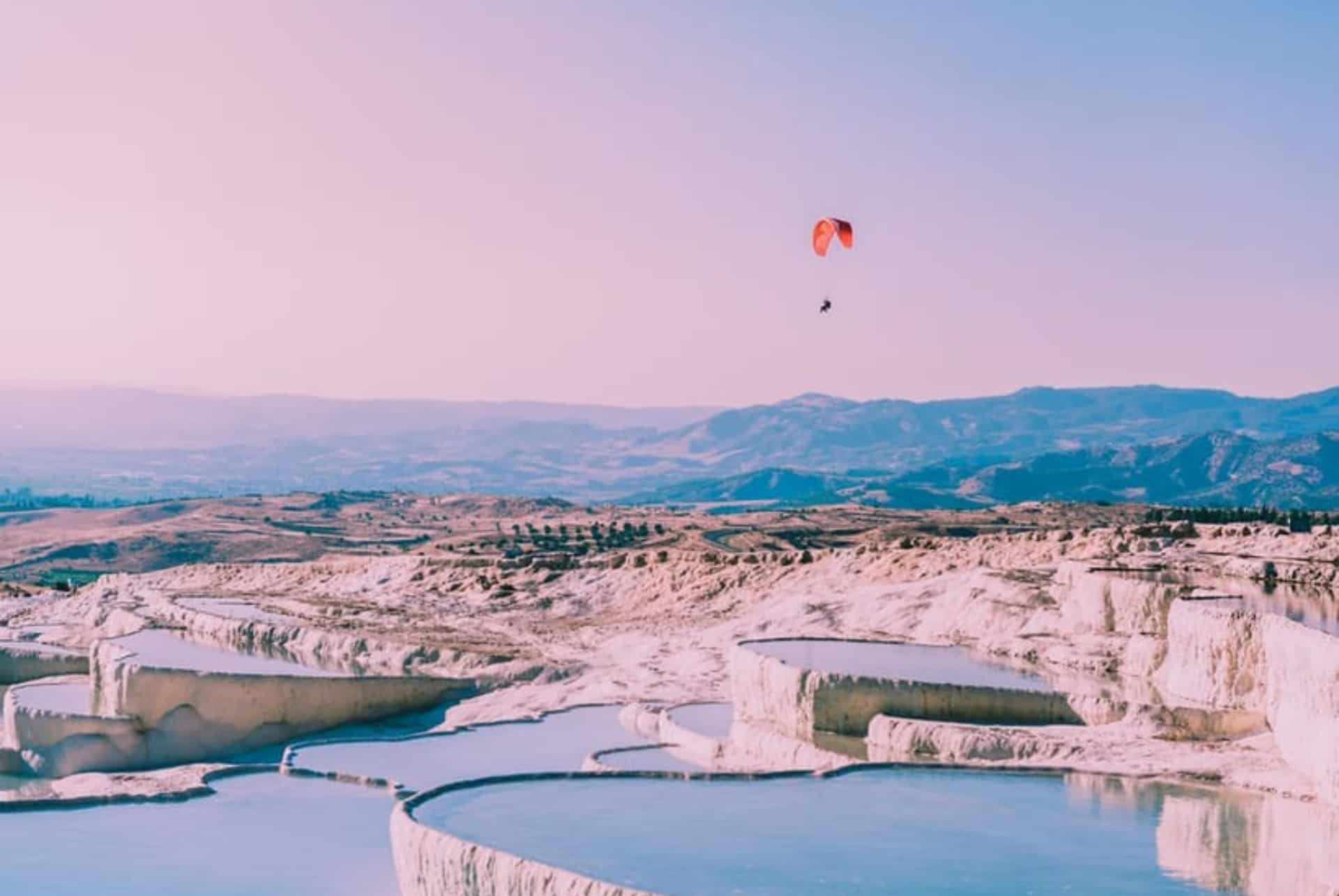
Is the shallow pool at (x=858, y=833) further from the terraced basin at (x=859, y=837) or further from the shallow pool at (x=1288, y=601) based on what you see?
the shallow pool at (x=1288, y=601)

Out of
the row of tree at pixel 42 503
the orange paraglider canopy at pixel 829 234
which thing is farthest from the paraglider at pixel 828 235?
the row of tree at pixel 42 503

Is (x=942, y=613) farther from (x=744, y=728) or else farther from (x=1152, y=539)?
(x=744, y=728)

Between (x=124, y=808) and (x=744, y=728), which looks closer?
(x=124, y=808)

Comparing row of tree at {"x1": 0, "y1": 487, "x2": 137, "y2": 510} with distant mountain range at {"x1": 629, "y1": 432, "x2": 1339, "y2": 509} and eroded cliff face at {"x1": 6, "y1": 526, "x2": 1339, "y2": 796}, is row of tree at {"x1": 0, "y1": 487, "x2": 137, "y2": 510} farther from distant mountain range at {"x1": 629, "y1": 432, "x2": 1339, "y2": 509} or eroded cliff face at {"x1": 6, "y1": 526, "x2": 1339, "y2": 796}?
eroded cliff face at {"x1": 6, "y1": 526, "x2": 1339, "y2": 796}

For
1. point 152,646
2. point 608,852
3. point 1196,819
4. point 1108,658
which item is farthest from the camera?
point 152,646

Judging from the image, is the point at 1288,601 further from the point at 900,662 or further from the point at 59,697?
the point at 59,697

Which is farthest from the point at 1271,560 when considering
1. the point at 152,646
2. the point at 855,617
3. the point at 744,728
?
the point at 152,646
